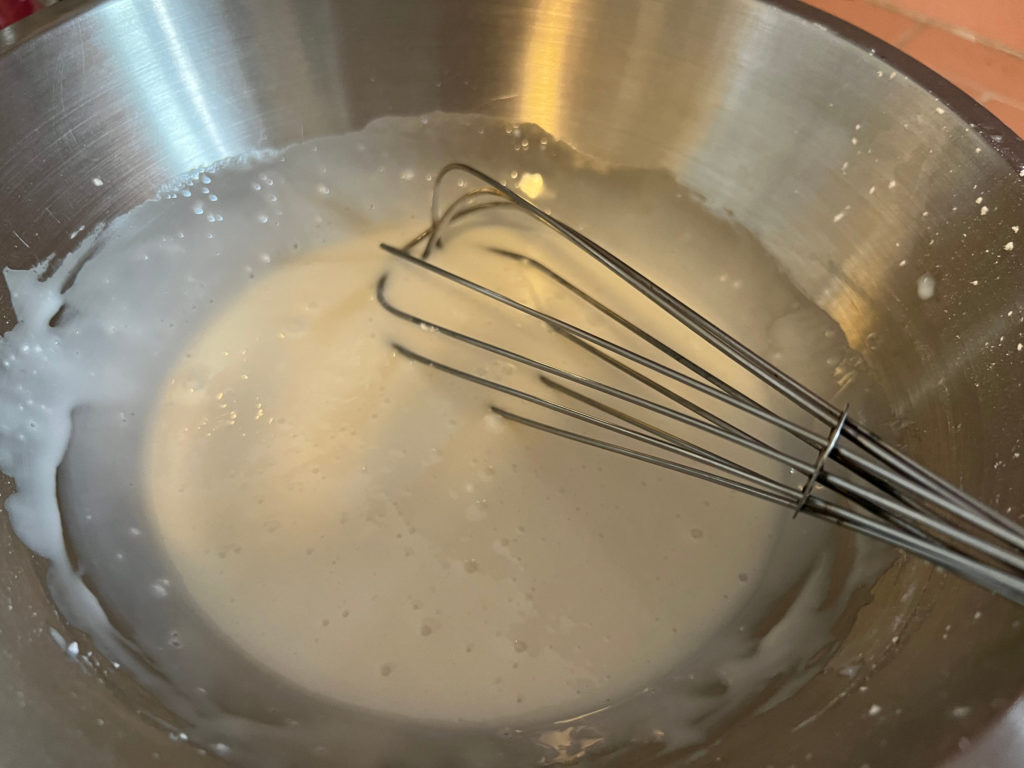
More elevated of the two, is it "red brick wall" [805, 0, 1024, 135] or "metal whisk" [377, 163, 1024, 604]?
"red brick wall" [805, 0, 1024, 135]

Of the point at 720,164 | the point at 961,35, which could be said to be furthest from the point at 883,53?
the point at 961,35

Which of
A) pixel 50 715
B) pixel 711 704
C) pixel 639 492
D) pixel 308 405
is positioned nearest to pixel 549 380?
pixel 639 492

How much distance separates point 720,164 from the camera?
2.71 feet

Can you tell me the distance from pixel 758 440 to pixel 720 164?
0.34 m

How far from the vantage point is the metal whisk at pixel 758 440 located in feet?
1.50

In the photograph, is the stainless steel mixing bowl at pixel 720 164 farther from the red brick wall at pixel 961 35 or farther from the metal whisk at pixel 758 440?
the red brick wall at pixel 961 35

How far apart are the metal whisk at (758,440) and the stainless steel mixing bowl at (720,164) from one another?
0.23ft

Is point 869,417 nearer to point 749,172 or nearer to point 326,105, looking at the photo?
point 749,172

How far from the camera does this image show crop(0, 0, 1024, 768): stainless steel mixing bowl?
1.61 ft

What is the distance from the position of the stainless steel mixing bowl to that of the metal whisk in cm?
7

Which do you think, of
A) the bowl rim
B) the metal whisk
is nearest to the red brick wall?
the bowl rim

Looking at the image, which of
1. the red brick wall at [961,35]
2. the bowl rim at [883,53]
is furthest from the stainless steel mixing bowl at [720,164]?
the red brick wall at [961,35]

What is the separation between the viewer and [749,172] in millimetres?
811

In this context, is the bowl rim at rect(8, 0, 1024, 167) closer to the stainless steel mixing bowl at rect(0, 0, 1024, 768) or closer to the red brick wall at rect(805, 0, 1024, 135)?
the stainless steel mixing bowl at rect(0, 0, 1024, 768)
